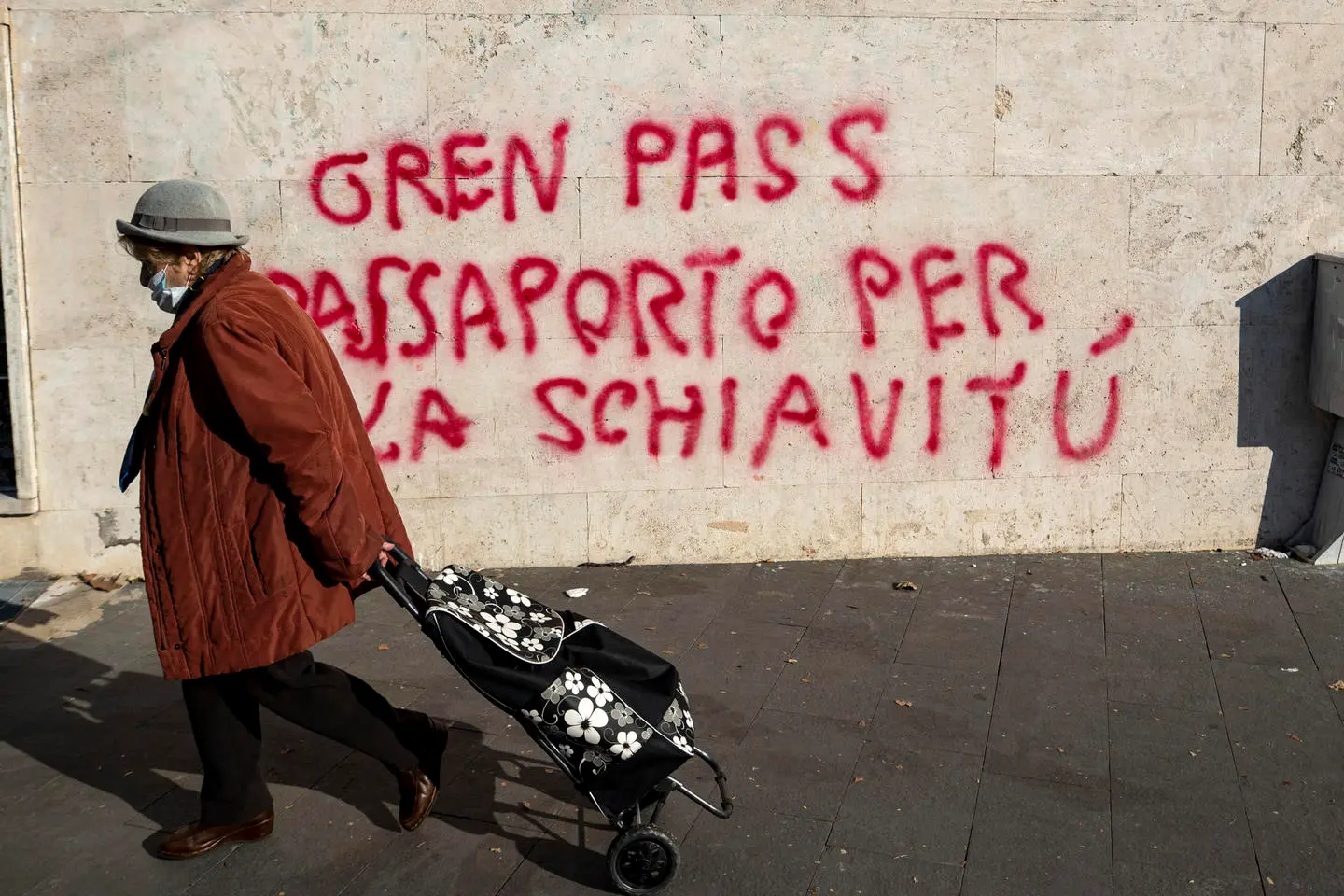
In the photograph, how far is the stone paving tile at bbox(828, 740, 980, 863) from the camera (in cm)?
360

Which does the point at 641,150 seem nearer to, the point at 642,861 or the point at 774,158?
the point at 774,158

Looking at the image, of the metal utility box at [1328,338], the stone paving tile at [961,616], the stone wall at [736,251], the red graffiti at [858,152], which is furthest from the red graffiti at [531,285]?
the metal utility box at [1328,338]

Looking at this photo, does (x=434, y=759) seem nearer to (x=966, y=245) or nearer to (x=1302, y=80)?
(x=966, y=245)

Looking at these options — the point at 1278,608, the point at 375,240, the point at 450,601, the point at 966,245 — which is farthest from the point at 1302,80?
the point at 450,601

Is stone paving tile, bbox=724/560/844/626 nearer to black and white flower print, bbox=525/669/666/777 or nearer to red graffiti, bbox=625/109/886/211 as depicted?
red graffiti, bbox=625/109/886/211

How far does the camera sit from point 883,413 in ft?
20.8

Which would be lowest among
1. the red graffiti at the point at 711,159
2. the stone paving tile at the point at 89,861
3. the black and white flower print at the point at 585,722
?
the stone paving tile at the point at 89,861

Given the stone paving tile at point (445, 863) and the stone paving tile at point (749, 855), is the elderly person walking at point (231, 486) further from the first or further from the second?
the stone paving tile at point (749, 855)

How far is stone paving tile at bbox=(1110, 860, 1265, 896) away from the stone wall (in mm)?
3101

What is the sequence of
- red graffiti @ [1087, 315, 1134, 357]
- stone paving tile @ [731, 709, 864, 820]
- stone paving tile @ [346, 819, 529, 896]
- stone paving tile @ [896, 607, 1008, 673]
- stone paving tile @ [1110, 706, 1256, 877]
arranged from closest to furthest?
stone paving tile @ [346, 819, 529, 896]
stone paving tile @ [1110, 706, 1256, 877]
stone paving tile @ [731, 709, 864, 820]
stone paving tile @ [896, 607, 1008, 673]
red graffiti @ [1087, 315, 1134, 357]

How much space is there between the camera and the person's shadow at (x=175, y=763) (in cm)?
374

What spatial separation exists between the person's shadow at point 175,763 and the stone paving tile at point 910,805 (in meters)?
0.78

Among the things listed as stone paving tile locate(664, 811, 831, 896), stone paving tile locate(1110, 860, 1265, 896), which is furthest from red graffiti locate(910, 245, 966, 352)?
stone paving tile locate(1110, 860, 1265, 896)

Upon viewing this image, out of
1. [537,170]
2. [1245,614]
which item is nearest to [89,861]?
[537,170]
